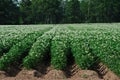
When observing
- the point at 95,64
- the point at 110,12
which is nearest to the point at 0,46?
the point at 95,64

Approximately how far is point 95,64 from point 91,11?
79.5 meters

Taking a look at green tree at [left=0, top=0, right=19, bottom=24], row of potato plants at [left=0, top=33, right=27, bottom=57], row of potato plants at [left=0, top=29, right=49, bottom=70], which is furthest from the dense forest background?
row of potato plants at [left=0, top=29, right=49, bottom=70]

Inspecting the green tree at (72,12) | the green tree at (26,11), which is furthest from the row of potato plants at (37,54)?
the green tree at (72,12)

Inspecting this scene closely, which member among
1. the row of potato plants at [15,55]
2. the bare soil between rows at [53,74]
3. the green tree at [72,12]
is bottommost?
the green tree at [72,12]

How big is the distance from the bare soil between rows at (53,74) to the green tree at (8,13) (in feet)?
203

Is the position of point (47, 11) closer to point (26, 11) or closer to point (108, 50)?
point (26, 11)

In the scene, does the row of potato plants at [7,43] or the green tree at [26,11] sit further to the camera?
the green tree at [26,11]

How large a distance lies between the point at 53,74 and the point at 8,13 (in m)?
67.2

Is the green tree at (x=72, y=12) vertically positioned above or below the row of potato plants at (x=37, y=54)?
below

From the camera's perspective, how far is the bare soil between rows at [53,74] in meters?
11.9

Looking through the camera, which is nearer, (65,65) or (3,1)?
(65,65)

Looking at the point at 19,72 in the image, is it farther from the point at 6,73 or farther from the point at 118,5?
the point at 118,5

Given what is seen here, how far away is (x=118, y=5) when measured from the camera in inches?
3521

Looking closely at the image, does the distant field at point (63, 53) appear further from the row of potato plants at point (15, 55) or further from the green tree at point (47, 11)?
the green tree at point (47, 11)
